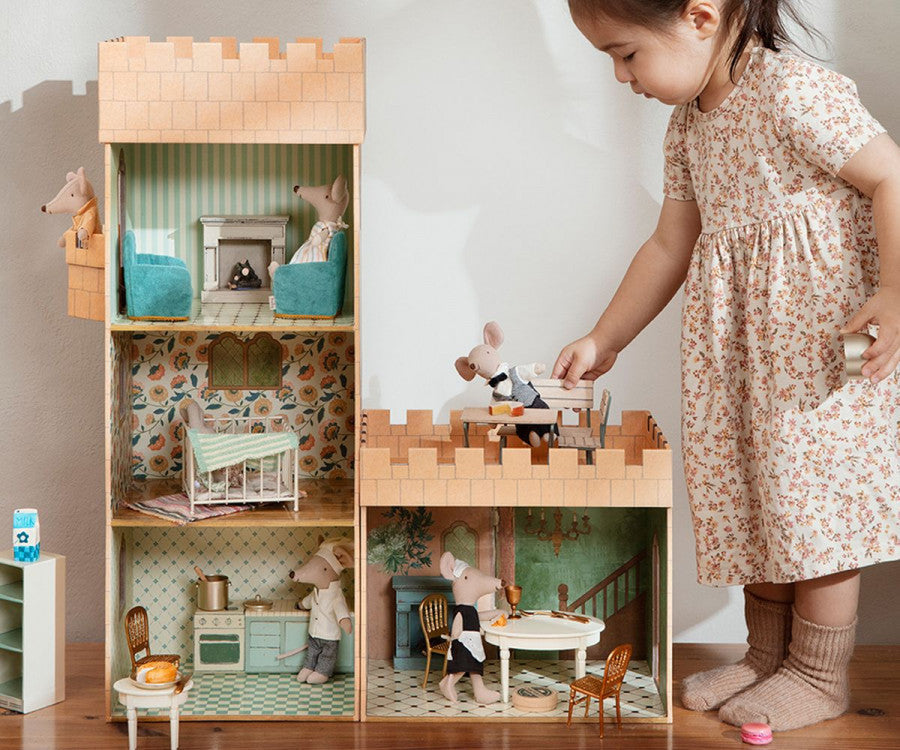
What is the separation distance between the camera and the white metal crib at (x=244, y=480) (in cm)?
189

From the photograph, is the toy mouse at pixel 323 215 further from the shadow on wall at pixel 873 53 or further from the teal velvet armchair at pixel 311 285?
the shadow on wall at pixel 873 53

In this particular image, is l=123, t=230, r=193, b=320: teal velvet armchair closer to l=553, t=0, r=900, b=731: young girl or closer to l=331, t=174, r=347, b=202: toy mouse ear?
l=331, t=174, r=347, b=202: toy mouse ear

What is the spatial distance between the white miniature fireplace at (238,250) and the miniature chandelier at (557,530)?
0.61 meters

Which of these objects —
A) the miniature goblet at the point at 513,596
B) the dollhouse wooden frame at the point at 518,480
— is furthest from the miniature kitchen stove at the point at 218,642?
the miniature goblet at the point at 513,596

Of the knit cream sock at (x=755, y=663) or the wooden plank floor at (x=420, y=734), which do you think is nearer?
the wooden plank floor at (x=420, y=734)

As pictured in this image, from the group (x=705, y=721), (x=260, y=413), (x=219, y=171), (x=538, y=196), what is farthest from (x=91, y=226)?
(x=705, y=721)

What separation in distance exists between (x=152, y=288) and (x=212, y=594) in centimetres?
58

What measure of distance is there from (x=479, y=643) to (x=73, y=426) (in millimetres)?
886

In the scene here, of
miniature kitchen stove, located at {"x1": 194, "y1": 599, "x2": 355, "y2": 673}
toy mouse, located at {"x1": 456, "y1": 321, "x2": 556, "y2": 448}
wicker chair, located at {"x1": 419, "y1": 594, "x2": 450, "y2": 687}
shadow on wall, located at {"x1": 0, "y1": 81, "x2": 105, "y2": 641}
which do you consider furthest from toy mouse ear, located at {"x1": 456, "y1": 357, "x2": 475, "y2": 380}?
shadow on wall, located at {"x1": 0, "y1": 81, "x2": 105, "y2": 641}

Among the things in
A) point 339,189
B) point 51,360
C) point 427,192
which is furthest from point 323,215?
point 51,360

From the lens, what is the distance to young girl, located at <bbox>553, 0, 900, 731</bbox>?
5.33 feet

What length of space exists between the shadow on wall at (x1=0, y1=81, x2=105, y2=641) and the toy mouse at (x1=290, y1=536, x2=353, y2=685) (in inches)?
19.0

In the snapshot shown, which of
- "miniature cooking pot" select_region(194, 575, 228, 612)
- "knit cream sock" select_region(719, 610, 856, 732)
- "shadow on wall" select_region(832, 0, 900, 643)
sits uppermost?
"shadow on wall" select_region(832, 0, 900, 643)

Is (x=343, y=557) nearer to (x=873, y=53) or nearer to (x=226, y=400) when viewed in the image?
(x=226, y=400)
